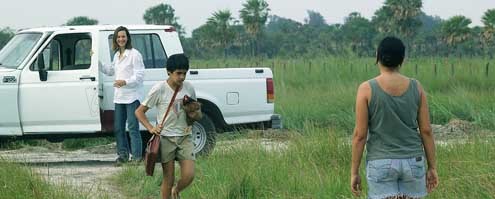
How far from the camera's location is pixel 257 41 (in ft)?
201

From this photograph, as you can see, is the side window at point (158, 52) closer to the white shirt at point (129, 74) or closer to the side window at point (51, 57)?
the white shirt at point (129, 74)

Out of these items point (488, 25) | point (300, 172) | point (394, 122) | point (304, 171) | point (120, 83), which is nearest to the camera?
point (394, 122)

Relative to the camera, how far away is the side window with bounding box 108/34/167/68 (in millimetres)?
11773

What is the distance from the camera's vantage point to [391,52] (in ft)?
18.9

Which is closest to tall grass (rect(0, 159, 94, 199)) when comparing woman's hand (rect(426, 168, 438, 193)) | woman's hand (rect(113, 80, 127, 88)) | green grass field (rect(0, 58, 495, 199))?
green grass field (rect(0, 58, 495, 199))

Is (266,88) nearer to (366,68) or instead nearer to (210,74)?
(210,74)

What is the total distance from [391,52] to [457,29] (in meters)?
51.1

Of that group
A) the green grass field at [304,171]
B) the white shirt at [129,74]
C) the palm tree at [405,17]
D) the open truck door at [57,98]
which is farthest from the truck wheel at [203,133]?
the palm tree at [405,17]

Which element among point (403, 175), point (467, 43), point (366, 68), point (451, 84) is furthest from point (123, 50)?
point (467, 43)

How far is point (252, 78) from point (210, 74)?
57 cm

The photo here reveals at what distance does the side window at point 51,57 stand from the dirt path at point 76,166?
45.2 inches

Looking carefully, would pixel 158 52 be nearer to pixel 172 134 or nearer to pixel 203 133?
pixel 203 133

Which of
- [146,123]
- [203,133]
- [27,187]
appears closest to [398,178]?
[146,123]

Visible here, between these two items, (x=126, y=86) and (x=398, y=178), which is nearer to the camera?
(x=398, y=178)
